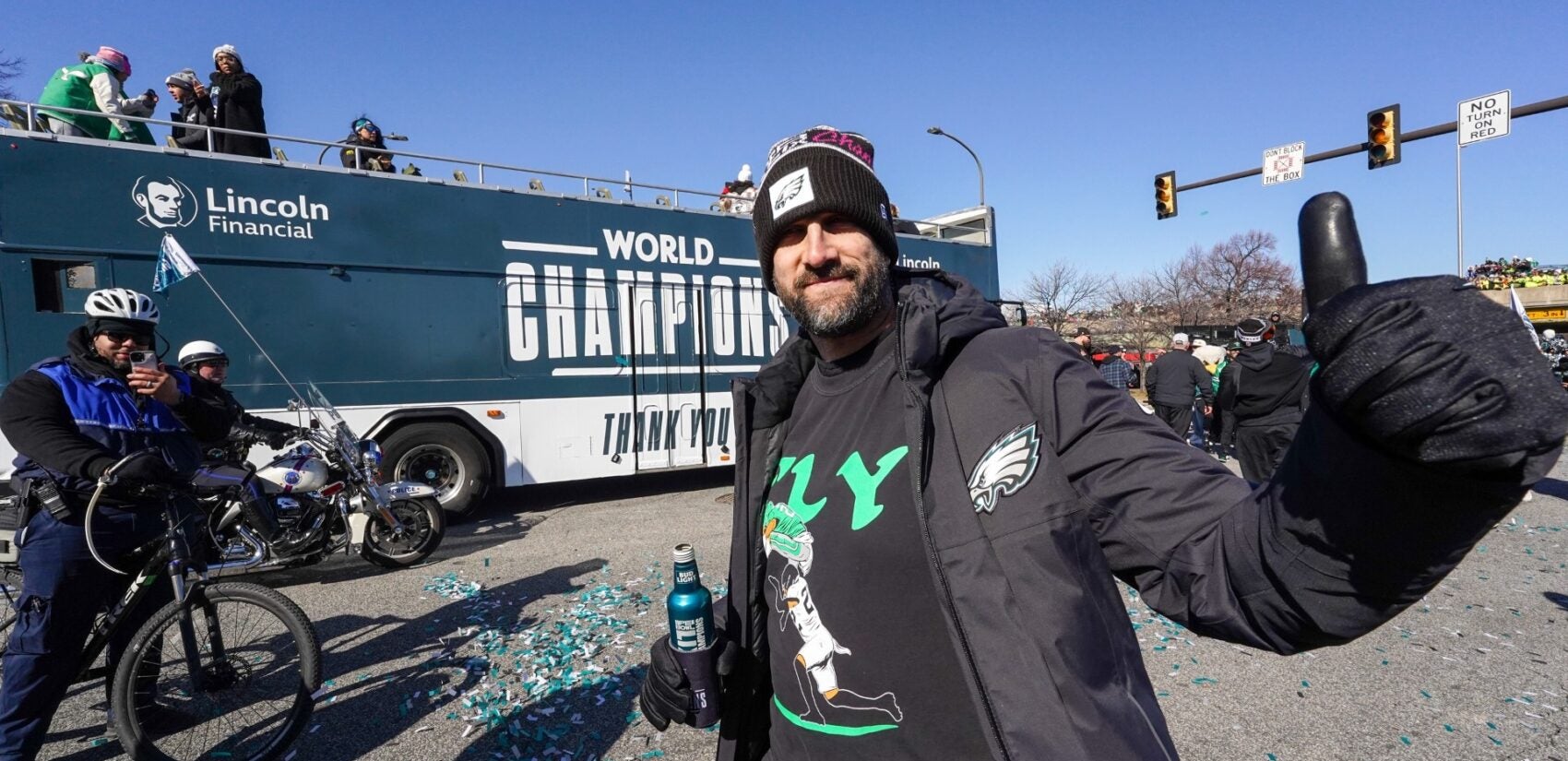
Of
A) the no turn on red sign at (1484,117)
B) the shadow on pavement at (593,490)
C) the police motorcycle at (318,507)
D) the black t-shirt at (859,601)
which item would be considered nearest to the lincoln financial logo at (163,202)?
the police motorcycle at (318,507)

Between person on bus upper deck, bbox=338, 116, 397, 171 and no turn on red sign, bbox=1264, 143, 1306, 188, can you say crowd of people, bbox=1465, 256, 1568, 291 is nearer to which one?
no turn on red sign, bbox=1264, 143, 1306, 188

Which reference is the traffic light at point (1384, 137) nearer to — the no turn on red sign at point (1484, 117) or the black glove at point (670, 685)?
the no turn on red sign at point (1484, 117)

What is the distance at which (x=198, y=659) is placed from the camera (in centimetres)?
347

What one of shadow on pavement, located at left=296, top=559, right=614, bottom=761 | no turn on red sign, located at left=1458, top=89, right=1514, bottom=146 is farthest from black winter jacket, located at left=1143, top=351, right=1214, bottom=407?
shadow on pavement, located at left=296, top=559, right=614, bottom=761

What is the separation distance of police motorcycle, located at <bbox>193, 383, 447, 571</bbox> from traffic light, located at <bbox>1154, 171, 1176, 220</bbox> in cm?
1648

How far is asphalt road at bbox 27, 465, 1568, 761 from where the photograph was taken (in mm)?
3371

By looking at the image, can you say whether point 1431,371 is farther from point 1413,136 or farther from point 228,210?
point 1413,136

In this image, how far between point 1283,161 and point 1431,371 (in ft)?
51.2

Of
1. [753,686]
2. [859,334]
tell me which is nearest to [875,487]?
[859,334]

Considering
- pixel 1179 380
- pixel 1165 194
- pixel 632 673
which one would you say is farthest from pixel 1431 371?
pixel 1165 194

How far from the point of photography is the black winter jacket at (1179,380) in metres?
10.4

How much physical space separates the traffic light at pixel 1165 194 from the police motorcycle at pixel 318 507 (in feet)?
54.1

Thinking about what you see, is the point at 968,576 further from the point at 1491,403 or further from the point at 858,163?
the point at 858,163

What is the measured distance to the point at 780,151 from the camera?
1967 mm
